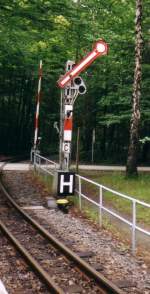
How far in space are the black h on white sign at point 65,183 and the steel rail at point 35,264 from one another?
3518mm

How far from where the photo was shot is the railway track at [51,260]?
8914 mm

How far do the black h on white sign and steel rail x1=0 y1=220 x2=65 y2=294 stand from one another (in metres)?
3.52

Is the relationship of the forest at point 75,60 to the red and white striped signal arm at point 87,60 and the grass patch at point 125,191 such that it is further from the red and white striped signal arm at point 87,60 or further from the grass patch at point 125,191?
the red and white striped signal arm at point 87,60

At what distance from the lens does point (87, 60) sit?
14.9 m

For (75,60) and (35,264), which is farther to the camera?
(75,60)

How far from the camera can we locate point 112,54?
3120 cm

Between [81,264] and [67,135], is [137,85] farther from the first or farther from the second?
[81,264]

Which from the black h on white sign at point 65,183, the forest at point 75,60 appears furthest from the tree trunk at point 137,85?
the black h on white sign at point 65,183

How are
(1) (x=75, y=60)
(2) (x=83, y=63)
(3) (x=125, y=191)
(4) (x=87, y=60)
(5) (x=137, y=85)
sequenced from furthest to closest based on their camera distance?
1. (1) (x=75, y=60)
2. (5) (x=137, y=85)
3. (3) (x=125, y=191)
4. (2) (x=83, y=63)
5. (4) (x=87, y=60)

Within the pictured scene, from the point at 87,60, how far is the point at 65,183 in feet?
13.2

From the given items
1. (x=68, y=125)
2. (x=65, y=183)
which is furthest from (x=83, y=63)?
(x=65, y=183)

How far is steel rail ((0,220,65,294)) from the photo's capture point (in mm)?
8587

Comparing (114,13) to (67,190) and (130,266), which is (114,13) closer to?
(67,190)

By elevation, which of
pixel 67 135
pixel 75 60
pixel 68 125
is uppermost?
pixel 75 60
